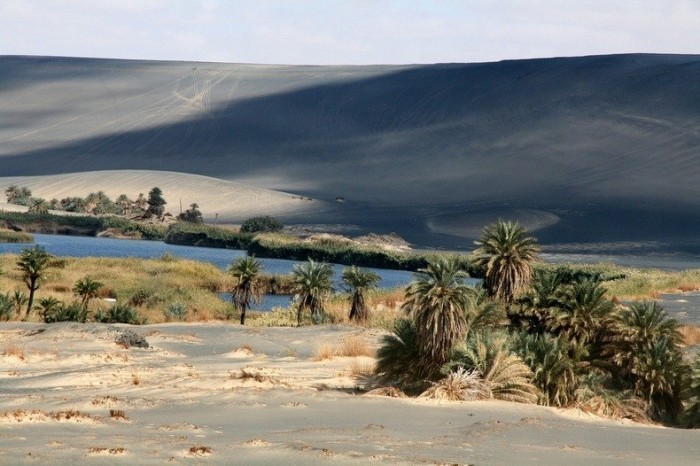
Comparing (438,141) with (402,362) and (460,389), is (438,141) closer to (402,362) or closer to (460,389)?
(402,362)

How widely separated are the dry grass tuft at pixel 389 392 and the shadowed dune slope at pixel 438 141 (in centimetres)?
9551

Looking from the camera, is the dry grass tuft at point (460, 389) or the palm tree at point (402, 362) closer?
the dry grass tuft at point (460, 389)

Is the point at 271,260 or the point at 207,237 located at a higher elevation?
the point at 207,237

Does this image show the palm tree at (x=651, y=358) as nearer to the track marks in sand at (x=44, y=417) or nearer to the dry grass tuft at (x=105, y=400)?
the dry grass tuft at (x=105, y=400)

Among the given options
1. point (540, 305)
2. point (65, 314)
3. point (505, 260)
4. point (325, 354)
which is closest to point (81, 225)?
point (65, 314)

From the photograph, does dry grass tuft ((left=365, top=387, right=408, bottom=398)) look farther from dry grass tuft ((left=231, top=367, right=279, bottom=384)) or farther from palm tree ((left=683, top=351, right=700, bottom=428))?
palm tree ((left=683, top=351, right=700, bottom=428))

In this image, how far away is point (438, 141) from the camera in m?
168

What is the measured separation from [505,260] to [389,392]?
28.6 feet

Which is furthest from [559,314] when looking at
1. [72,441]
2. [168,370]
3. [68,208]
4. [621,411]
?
[68,208]

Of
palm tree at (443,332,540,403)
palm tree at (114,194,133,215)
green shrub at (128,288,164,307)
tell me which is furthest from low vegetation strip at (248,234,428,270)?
palm tree at (443,332,540,403)

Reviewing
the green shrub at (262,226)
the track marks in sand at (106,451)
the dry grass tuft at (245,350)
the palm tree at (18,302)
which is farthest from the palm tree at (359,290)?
the green shrub at (262,226)

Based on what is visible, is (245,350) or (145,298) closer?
(245,350)

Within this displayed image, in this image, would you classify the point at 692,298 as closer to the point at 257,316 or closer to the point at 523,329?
the point at 257,316

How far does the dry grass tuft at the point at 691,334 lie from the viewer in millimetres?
28328
